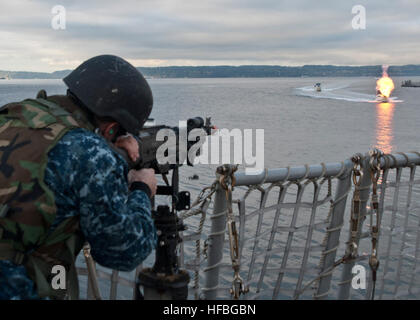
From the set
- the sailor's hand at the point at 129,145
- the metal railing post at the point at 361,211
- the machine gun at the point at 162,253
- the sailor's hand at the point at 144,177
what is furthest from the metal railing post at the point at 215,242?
the metal railing post at the point at 361,211

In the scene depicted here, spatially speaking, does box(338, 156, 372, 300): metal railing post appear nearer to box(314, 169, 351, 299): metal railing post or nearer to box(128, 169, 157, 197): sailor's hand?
box(314, 169, 351, 299): metal railing post

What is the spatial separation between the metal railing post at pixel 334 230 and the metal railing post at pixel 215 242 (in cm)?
121

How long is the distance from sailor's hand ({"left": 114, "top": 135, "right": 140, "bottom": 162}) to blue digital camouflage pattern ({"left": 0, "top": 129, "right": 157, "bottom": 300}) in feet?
1.09

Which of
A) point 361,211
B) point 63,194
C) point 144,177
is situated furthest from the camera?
point 361,211

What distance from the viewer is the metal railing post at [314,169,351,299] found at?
4637 mm

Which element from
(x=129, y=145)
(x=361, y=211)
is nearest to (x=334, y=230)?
(x=361, y=211)

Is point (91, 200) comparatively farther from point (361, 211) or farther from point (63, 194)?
point (361, 211)

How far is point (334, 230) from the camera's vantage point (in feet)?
15.5

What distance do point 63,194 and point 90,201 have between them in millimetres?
128

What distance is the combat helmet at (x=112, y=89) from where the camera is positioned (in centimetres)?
265

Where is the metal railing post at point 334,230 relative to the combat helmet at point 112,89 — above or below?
below

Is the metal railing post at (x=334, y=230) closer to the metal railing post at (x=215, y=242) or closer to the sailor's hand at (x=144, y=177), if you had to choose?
the metal railing post at (x=215, y=242)
